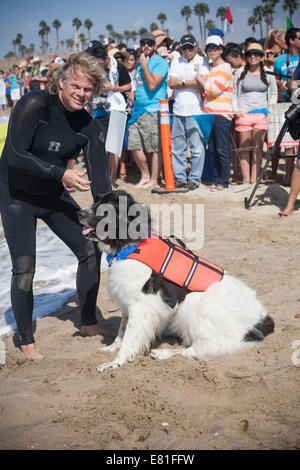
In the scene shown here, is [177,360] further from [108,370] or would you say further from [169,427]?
[169,427]

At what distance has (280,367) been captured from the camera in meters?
3.22

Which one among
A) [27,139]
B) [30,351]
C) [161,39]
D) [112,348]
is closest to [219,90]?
[161,39]

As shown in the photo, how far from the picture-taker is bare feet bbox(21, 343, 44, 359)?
148 inches

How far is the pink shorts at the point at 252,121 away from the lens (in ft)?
28.9

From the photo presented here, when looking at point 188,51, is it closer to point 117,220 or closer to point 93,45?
point 93,45

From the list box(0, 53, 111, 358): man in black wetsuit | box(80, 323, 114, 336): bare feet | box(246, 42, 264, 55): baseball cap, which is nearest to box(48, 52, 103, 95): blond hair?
box(0, 53, 111, 358): man in black wetsuit

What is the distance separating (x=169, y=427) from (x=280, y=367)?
1060 millimetres

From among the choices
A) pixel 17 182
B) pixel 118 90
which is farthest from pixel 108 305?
pixel 118 90

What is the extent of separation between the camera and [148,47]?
29.1 feet

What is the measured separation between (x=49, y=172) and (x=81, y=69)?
862 mm

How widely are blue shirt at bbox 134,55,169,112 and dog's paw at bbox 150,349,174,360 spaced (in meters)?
6.77

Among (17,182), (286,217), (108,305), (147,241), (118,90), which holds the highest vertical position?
(118,90)
